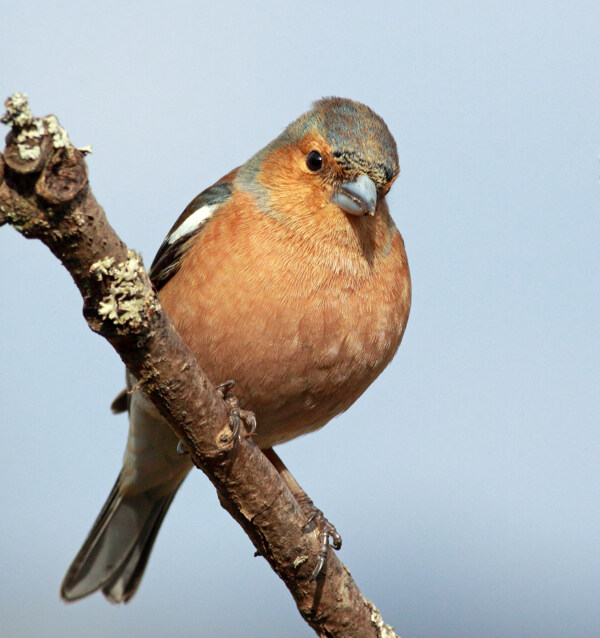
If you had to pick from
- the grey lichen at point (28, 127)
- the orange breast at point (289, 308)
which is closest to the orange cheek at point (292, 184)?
the orange breast at point (289, 308)

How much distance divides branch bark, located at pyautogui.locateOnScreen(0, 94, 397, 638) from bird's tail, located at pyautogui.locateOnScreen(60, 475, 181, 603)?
2.45 metres

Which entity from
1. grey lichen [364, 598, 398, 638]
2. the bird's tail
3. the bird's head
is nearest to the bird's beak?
the bird's head

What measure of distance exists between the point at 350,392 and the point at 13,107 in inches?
117

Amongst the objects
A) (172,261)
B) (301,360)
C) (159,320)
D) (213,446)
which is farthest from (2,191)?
(172,261)

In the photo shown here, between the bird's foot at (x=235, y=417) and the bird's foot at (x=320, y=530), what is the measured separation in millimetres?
749

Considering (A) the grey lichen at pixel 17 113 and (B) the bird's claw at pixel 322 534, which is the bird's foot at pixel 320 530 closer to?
(B) the bird's claw at pixel 322 534

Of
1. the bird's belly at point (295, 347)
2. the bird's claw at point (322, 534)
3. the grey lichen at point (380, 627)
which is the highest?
the bird's belly at point (295, 347)

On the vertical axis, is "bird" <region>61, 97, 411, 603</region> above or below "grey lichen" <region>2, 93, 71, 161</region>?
above

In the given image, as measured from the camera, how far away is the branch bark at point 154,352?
2717 millimetres

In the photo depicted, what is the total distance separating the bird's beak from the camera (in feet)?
15.7

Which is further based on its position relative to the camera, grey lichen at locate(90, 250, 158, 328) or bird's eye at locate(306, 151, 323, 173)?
bird's eye at locate(306, 151, 323, 173)

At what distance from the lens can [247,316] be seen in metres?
4.52

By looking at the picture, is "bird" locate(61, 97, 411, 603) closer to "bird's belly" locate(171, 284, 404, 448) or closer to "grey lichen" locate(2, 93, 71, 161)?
"bird's belly" locate(171, 284, 404, 448)

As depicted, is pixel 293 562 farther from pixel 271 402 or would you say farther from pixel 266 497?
pixel 271 402
